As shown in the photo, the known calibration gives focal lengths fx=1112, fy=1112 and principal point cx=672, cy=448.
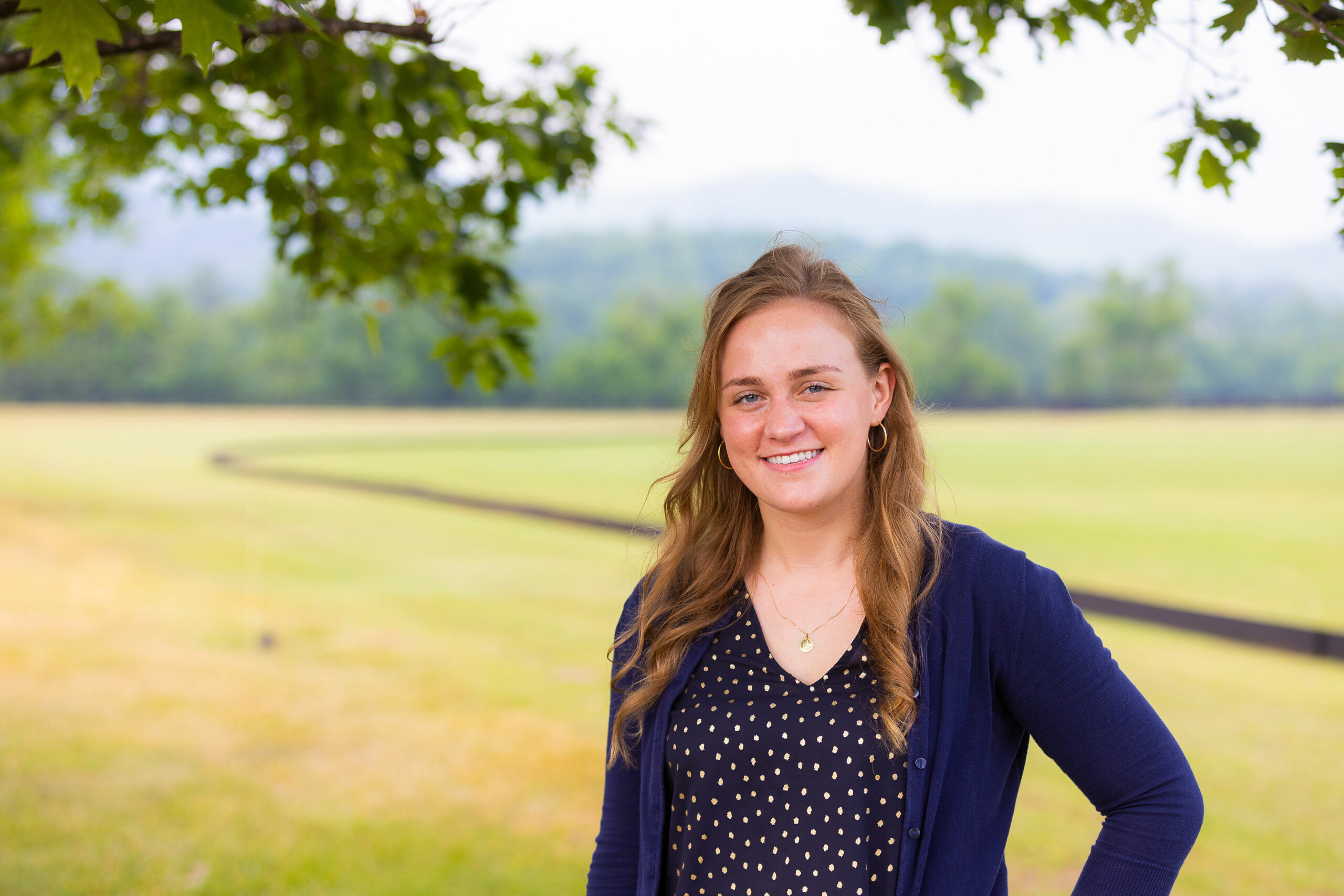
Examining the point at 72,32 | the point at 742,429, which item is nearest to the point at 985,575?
the point at 742,429

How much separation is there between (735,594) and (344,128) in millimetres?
2519

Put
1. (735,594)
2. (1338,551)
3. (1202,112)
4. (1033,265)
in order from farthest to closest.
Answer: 1. (1033,265)
2. (1338,551)
3. (1202,112)
4. (735,594)

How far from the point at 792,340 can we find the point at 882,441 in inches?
12.6

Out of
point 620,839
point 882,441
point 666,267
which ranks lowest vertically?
point 620,839

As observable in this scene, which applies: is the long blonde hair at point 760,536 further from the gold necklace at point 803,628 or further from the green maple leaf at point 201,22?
the green maple leaf at point 201,22

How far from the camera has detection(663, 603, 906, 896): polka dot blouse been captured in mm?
1910

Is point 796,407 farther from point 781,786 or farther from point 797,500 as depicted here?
point 781,786

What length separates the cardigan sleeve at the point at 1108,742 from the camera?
1826 millimetres

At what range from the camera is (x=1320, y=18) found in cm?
216

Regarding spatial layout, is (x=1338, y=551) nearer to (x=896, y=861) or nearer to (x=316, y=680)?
(x=316, y=680)

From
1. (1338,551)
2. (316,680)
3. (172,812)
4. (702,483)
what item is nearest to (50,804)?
(172,812)

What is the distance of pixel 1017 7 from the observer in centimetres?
339

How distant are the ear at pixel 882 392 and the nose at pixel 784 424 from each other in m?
0.21

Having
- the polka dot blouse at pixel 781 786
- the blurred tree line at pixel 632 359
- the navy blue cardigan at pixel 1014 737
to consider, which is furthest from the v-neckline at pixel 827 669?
the blurred tree line at pixel 632 359
